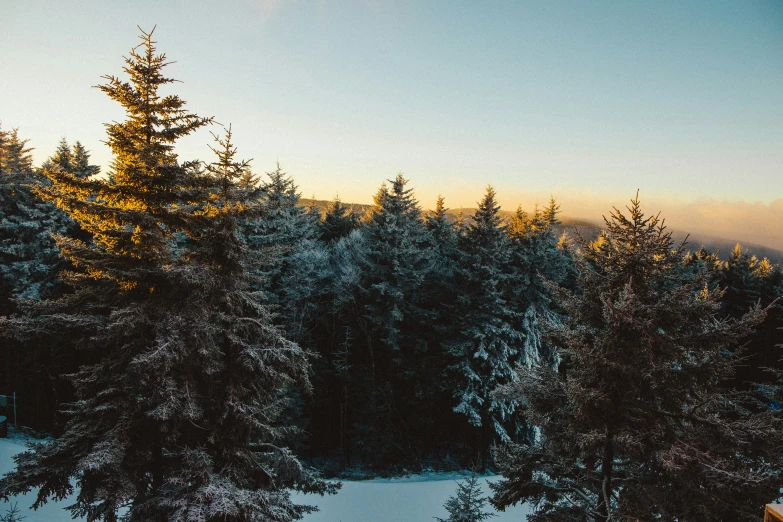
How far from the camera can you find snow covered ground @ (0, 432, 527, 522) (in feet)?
43.1

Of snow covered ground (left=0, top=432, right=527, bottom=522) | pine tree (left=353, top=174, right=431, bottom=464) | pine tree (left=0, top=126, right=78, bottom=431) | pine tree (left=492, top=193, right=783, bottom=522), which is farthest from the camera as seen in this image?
pine tree (left=353, top=174, right=431, bottom=464)

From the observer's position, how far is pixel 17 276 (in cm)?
2003

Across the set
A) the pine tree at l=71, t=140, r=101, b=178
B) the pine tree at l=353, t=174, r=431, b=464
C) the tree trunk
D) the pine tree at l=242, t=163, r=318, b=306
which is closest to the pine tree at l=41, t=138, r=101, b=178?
the pine tree at l=71, t=140, r=101, b=178

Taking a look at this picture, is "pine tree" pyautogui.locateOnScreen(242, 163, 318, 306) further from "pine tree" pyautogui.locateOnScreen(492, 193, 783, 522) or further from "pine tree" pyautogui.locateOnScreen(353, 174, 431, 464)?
"pine tree" pyautogui.locateOnScreen(492, 193, 783, 522)

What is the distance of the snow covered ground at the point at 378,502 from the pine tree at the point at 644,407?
753cm

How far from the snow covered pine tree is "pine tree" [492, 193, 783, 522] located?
508cm

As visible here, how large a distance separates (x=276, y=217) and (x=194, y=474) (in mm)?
16185

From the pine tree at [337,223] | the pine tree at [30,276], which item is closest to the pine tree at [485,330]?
the pine tree at [337,223]

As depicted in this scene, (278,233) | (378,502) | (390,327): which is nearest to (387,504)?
(378,502)

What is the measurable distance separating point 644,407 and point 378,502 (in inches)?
430

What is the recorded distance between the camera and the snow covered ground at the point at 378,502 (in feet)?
43.1

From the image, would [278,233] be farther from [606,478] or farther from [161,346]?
[606,478]

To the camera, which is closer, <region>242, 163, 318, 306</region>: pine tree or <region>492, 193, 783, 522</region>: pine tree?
<region>492, 193, 783, 522</region>: pine tree

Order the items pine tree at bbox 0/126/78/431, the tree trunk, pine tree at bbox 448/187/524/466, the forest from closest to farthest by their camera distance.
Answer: the forest → the tree trunk → pine tree at bbox 448/187/524/466 → pine tree at bbox 0/126/78/431
